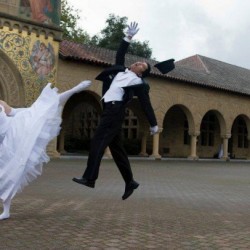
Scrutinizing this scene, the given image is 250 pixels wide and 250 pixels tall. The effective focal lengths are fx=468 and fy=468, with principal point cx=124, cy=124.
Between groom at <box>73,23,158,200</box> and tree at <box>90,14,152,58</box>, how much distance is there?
155 feet

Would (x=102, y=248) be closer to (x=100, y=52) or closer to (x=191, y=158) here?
(x=100, y=52)

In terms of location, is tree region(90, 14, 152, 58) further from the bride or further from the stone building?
the bride

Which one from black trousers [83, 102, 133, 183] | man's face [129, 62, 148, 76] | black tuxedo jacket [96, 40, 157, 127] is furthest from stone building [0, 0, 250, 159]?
black trousers [83, 102, 133, 183]

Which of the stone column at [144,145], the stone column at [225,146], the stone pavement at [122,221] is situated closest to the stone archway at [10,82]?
the stone pavement at [122,221]

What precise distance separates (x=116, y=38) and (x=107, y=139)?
48.6 m

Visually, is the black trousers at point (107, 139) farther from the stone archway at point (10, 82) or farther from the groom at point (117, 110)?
the stone archway at point (10, 82)

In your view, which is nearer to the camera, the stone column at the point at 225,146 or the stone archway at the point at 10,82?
the stone archway at the point at 10,82

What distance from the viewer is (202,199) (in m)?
8.91

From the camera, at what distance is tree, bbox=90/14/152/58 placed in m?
54.0

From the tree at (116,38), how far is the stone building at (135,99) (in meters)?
13.6

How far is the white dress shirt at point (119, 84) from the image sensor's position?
6375mm

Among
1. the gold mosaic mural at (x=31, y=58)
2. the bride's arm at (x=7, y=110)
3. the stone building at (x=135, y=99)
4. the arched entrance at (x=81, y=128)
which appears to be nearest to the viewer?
the bride's arm at (x=7, y=110)

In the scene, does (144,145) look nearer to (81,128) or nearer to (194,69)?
(194,69)

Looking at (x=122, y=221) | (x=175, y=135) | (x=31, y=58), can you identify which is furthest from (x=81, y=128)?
(x=122, y=221)
